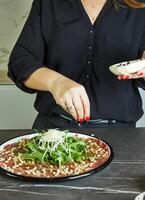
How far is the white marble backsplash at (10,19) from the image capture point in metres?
1.79

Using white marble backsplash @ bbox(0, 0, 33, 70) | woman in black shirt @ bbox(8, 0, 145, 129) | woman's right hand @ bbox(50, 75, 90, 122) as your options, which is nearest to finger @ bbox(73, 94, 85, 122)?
woman's right hand @ bbox(50, 75, 90, 122)

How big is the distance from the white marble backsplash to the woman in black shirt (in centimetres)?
43

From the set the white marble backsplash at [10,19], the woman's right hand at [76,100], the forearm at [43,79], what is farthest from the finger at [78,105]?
the white marble backsplash at [10,19]

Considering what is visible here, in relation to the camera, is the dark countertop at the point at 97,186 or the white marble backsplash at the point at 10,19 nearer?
the dark countertop at the point at 97,186

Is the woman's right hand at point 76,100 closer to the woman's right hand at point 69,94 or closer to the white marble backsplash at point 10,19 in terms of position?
the woman's right hand at point 69,94

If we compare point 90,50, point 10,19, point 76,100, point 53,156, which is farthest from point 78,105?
point 10,19

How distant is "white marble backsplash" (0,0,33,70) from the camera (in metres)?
1.79

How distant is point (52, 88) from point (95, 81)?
0.28m

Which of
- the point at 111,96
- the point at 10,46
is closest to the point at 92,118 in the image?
the point at 111,96

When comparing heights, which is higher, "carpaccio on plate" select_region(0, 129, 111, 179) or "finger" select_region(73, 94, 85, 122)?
"finger" select_region(73, 94, 85, 122)

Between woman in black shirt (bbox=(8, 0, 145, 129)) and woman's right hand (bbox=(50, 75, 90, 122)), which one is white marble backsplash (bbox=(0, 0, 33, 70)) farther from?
woman's right hand (bbox=(50, 75, 90, 122))

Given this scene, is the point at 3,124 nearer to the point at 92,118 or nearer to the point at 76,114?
the point at 92,118

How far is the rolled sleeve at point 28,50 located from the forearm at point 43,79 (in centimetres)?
4

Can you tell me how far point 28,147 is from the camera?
0.96m
